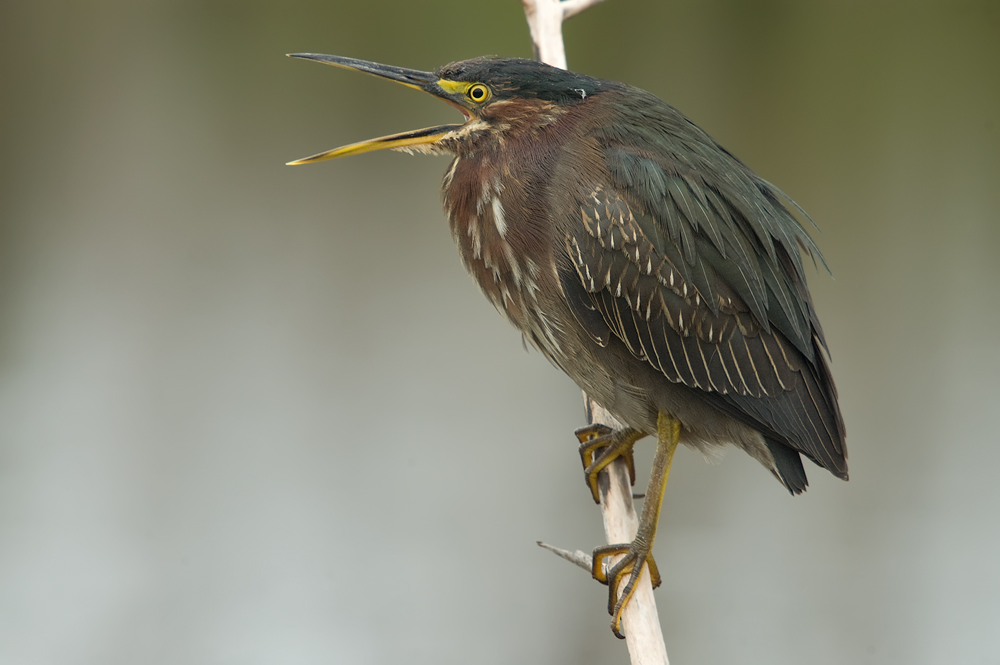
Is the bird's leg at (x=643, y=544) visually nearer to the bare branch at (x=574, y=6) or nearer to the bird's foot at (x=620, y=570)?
the bird's foot at (x=620, y=570)

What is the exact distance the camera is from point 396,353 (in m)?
4.26

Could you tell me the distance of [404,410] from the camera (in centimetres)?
409

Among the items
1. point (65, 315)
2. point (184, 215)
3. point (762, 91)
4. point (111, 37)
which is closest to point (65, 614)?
point (65, 315)

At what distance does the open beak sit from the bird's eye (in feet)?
0.17

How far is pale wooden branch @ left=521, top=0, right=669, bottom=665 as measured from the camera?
5.24 ft

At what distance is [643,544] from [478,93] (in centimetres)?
88

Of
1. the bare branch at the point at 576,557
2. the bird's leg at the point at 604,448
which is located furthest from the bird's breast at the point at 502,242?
the bare branch at the point at 576,557

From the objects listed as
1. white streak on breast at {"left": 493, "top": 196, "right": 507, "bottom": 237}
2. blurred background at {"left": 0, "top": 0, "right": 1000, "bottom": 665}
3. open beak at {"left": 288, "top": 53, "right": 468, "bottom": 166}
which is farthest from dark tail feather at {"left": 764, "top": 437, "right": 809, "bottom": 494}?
blurred background at {"left": 0, "top": 0, "right": 1000, "bottom": 665}

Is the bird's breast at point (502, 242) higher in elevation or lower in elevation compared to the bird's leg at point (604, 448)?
higher

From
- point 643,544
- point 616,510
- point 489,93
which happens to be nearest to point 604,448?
point 616,510

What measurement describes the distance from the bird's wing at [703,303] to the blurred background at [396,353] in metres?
1.93

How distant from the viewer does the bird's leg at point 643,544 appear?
1.73 m

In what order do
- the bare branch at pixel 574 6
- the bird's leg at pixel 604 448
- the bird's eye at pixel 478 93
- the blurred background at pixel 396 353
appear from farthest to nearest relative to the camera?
the blurred background at pixel 396 353 → the bare branch at pixel 574 6 → the bird's leg at pixel 604 448 → the bird's eye at pixel 478 93

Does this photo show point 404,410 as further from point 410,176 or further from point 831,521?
point 831,521
